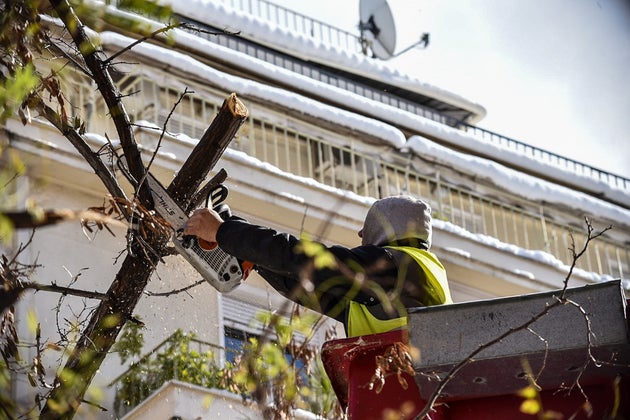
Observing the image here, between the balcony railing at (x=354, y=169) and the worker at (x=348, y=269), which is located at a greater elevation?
the balcony railing at (x=354, y=169)

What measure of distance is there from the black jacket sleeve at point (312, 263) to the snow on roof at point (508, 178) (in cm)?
895

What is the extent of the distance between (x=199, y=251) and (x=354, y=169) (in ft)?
24.9

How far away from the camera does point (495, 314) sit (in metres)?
5.44

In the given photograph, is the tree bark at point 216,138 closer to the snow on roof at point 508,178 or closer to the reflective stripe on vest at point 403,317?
the reflective stripe on vest at point 403,317

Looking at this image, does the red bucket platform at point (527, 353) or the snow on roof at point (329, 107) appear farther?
the snow on roof at point (329, 107)

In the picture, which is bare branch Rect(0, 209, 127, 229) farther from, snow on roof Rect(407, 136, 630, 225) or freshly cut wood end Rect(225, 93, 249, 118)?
snow on roof Rect(407, 136, 630, 225)

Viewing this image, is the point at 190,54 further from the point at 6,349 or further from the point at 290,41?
the point at 6,349

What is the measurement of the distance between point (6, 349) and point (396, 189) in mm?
8835

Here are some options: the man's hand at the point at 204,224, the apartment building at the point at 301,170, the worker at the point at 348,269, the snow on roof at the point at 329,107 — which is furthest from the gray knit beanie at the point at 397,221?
the snow on roof at the point at 329,107

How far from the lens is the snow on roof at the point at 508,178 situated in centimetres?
1548

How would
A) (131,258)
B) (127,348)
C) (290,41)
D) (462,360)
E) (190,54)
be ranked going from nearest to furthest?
(462,360) → (131,258) → (127,348) → (190,54) → (290,41)

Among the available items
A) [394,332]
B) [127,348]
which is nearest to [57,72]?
[394,332]

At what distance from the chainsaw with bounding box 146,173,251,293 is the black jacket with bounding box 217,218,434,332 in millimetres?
263

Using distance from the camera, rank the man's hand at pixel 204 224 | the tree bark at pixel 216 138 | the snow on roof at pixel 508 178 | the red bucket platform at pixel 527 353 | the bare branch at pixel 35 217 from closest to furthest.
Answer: the bare branch at pixel 35 217, the red bucket platform at pixel 527 353, the man's hand at pixel 204 224, the tree bark at pixel 216 138, the snow on roof at pixel 508 178
